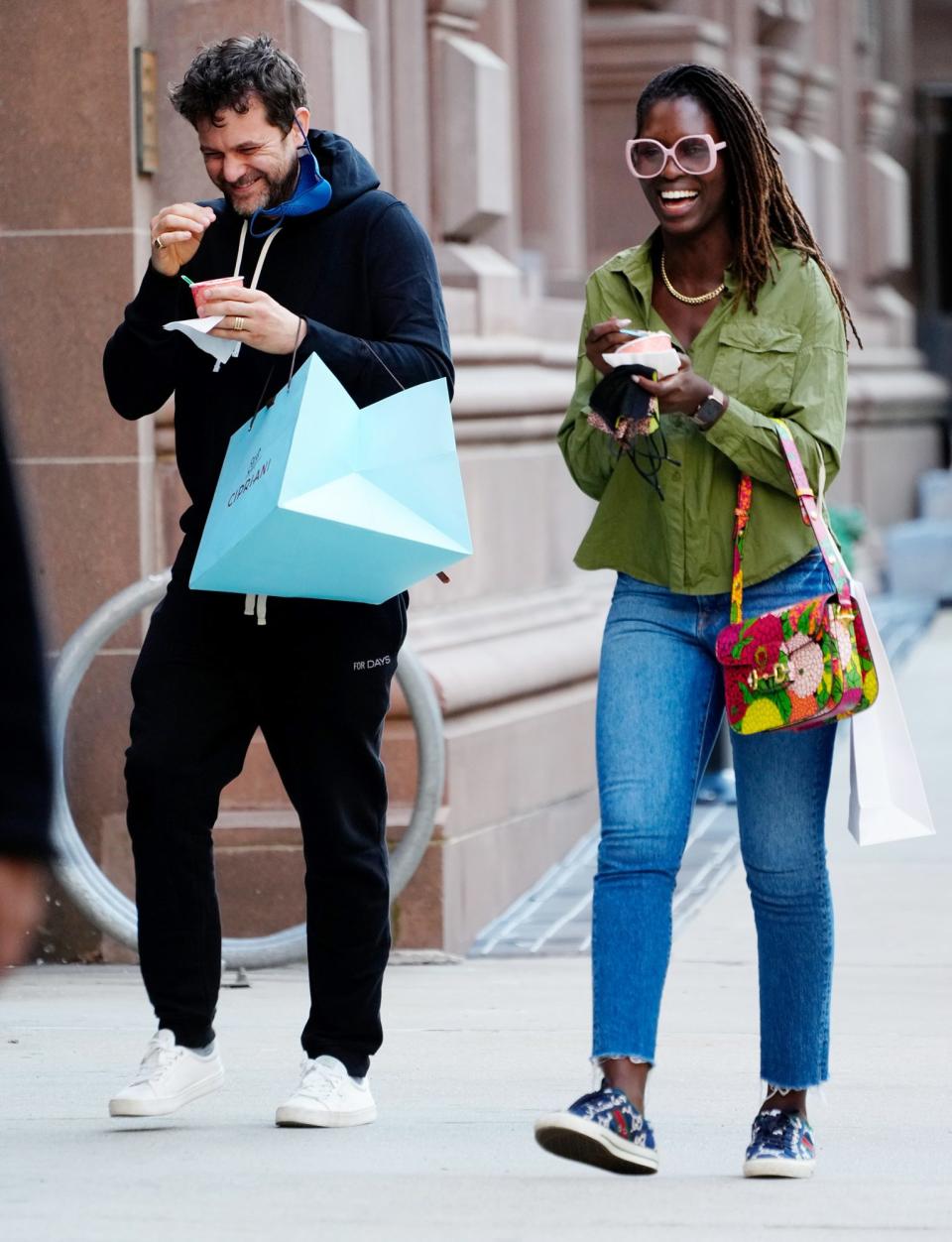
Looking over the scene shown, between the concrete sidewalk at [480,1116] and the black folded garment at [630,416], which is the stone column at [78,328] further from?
the black folded garment at [630,416]

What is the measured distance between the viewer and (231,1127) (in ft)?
14.7

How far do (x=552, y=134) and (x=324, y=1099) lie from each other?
5.73 metres

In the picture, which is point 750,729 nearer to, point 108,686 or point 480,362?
point 108,686

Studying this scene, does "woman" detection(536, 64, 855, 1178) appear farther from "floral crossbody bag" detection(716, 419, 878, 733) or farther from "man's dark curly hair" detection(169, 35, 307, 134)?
"man's dark curly hair" detection(169, 35, 307, 134)

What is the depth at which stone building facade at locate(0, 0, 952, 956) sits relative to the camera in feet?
20.8

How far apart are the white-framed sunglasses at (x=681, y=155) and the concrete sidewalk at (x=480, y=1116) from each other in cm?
164

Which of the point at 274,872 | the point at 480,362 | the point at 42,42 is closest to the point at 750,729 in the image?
the point at 274,872

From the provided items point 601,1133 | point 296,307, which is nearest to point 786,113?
point 296,307

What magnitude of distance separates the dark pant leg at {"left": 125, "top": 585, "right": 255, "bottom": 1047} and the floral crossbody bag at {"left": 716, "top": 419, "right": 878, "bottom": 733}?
93cm

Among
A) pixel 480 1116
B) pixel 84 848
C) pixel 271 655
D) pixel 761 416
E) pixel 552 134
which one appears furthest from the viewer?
pixel 552 134

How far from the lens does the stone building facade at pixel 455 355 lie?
6336 mm

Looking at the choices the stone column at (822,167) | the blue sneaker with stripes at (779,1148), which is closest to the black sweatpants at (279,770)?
the blue sneaker with stripes at (779,1148)

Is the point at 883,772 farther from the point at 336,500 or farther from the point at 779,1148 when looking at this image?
the point at 336,500

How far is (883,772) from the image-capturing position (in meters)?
4.05
